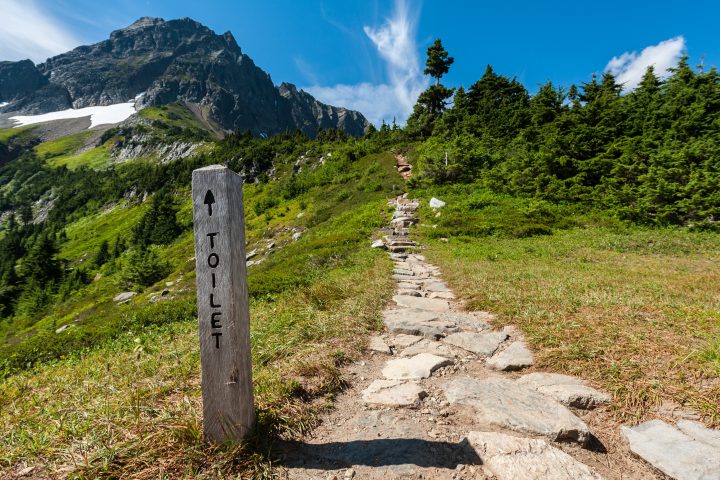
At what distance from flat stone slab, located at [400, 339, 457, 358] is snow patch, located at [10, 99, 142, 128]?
19678cm

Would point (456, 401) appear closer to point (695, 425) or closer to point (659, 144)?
point (695, 425)

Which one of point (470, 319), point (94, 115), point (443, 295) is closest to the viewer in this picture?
point (470, 319)

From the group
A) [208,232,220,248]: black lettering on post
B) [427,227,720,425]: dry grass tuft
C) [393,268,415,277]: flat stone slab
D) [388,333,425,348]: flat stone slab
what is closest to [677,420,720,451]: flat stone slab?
[427,227,720,425]: dry grass tuft

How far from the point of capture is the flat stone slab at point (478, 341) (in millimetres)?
4633

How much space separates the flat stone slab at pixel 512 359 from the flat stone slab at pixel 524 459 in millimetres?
1475

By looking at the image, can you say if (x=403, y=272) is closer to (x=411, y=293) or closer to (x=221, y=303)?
(x=411, y=293)

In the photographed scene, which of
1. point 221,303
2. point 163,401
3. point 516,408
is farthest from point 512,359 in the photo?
point 163,401

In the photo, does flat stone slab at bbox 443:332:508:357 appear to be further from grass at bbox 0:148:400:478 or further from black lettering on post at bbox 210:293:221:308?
black lettering on post at bbox 210:293:221:308

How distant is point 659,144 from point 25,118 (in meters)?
252

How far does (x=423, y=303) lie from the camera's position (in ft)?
22.2

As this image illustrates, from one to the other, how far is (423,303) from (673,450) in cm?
443

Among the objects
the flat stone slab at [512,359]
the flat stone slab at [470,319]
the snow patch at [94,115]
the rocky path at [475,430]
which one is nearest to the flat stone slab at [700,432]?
the rocky path at [475,430]

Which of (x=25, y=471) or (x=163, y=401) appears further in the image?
(x=163, y=401)

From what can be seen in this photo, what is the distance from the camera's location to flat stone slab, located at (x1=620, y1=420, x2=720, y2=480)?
2248mm
